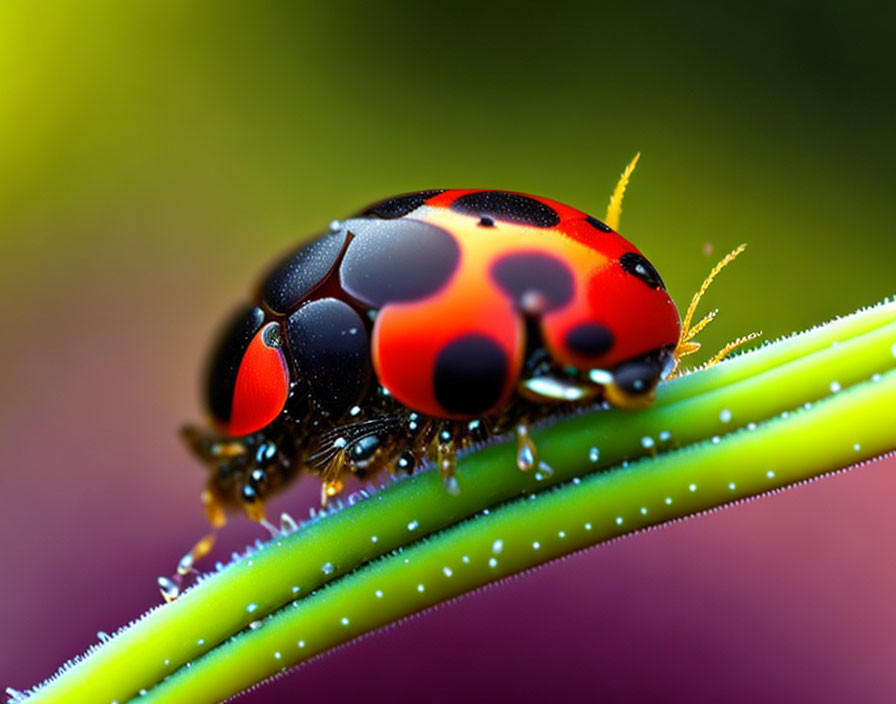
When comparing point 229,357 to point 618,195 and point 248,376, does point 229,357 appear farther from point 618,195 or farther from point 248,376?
point 618,195

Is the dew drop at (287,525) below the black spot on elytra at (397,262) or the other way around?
below

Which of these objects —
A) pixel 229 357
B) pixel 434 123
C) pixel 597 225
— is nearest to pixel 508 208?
pixel 597 225

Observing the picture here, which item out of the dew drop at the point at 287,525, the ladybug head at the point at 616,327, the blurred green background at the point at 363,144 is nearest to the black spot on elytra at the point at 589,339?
the ladybug head at the point at 616,327

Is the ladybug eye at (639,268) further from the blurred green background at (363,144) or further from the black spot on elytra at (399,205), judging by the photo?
the blurred green background at (363,144)

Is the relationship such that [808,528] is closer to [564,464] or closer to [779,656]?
[779,656]

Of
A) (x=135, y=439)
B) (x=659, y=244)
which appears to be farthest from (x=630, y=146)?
(x=135, y=439)

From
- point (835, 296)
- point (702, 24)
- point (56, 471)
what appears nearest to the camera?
point (56, 471)
